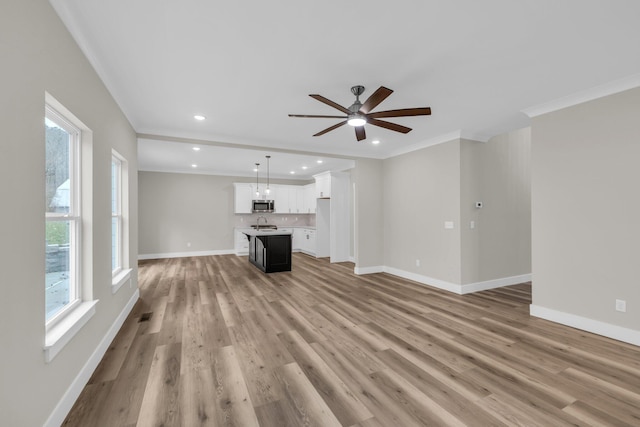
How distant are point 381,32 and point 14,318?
2.75 m

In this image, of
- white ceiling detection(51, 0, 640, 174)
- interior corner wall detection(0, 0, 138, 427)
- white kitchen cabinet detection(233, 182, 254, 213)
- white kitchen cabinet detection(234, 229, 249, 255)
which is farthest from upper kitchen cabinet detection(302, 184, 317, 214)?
interior corner wall detection(0, 0, 138, 427)

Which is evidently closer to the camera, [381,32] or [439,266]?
[381,32]

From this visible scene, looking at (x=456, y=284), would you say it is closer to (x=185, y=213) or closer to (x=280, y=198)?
(x=280, y=198)

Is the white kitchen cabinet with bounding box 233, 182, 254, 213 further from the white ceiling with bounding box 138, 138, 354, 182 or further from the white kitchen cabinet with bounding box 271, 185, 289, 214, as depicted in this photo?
the white kitchen cabinet with bounding box 271, 185, 289, 214

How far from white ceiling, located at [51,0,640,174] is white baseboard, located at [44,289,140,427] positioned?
8.10ft

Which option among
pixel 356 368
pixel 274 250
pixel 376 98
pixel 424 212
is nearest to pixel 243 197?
pixel 274 250

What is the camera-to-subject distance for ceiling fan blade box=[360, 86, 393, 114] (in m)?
2.29

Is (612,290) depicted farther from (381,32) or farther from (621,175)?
(381,32)

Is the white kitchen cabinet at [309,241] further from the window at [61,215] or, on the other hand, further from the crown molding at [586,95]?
the window at [61,215]

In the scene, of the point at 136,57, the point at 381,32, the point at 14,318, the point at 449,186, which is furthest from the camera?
the point at 449,186

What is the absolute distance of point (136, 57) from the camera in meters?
2.38

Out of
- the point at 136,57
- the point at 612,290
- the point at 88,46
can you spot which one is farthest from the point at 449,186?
the point at 88,46

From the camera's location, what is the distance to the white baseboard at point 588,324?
279 centimetres

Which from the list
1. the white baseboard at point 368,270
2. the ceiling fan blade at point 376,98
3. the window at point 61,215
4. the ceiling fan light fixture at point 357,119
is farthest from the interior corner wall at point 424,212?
the window at point 61,215
